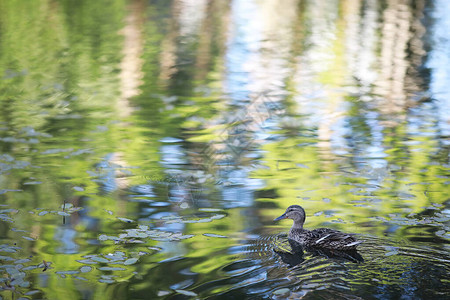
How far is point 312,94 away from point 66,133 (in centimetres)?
583

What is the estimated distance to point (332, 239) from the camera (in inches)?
228

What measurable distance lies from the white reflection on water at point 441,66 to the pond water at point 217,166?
86mm

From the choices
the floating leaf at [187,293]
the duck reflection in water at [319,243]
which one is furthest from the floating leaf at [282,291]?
the duck reflection in water at [319,243]

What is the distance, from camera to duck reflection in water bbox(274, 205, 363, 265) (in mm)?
5695

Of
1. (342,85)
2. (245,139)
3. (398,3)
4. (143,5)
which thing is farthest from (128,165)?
(398,3)

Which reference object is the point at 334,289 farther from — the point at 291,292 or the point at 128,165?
the point at 128,165

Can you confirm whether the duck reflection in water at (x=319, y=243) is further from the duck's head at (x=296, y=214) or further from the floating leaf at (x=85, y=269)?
the floating leaf at (x=85, y=269)

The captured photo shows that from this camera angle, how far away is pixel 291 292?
488 cm

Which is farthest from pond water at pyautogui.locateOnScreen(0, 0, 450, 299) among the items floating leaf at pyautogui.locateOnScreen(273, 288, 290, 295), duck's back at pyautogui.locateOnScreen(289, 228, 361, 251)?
duck's back at pyautogui.locateOnScreen(289, 228, 361, 251)

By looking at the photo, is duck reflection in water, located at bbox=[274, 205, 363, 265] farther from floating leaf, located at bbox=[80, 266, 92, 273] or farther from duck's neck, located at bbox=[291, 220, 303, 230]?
floating leaf, located at bbox=[80, 266, 92, 273]

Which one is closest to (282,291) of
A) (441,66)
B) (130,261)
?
(130,261)

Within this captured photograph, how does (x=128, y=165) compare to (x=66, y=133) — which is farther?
(x=66, y=133)

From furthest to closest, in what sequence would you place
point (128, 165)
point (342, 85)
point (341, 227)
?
point (342, 85), point (128, 165), point (341, 227)

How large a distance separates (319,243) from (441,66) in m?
12.5
